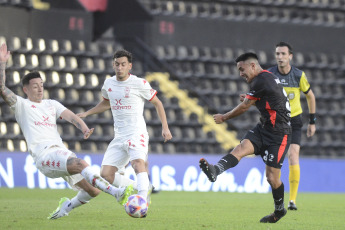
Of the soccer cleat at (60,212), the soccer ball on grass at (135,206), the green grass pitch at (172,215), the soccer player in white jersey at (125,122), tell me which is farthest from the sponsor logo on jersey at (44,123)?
the soccer ball on grass at (135,206)

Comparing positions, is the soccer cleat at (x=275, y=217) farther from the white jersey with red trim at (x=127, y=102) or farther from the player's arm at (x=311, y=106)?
the player's arm at (x=311, y=106)

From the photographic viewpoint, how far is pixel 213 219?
28.6 feet

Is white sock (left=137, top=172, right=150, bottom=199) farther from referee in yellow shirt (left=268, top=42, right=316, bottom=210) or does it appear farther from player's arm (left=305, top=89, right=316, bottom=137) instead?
player's arm (left=305, top=89, right=316, bottom=137)

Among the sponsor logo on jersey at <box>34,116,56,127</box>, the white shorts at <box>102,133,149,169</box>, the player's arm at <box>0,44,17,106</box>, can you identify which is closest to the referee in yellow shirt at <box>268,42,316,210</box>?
the white shorts at <box>102,133,149,169</box>

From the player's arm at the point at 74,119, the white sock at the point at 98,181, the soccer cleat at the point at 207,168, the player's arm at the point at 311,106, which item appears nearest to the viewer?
the white sock at the point at 98,181

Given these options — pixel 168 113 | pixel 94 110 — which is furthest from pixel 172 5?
pixel 94 110

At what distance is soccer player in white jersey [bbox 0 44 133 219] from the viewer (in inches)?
323

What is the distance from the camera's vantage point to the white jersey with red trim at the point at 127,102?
8750mm

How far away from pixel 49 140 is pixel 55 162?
1.19 ft

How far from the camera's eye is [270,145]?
8.27m

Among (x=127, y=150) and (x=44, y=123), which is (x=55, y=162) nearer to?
Result: (x=44, y=123)

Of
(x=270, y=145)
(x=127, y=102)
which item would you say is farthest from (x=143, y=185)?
(x=270, y=145)

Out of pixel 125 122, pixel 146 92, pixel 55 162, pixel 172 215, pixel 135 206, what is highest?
pixel 146 92

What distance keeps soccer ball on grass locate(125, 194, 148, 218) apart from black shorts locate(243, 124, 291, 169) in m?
1.46
